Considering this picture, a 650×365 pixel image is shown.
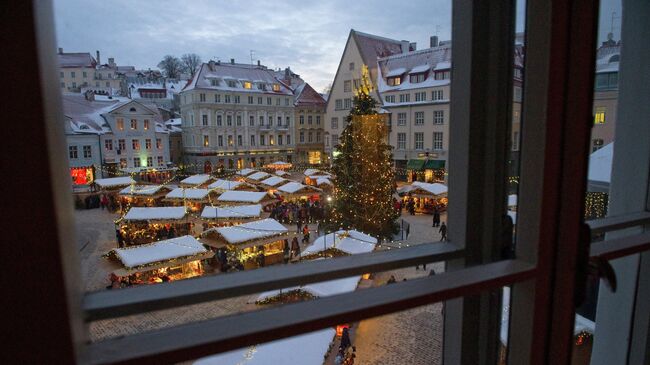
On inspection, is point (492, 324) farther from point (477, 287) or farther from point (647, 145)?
point (647, 145)

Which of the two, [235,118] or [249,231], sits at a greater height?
[235,118]

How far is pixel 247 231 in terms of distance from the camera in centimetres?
908

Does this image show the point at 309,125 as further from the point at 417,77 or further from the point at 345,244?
the point at 345,244

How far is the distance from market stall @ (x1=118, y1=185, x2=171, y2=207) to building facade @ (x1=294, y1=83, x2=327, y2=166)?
1634cm

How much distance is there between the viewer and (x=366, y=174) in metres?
10.7

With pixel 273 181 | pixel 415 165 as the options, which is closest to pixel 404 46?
pixel 415 165

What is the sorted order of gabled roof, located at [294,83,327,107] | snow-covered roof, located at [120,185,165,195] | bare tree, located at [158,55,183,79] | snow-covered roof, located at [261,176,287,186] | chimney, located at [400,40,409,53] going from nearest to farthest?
1. snow-covered roof, located at [120,185,165,195]
2. snow-covered roof, located at [261,176,287,186]
3. chimney, located at [400,40,409,53]
4. gabled roof, located at [294,83,327,107]
5. bare tree, located at [158,55,183,79]

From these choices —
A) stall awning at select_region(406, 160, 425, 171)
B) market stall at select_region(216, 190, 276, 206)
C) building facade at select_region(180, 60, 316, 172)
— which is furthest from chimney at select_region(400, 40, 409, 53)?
market stall at select_region(216, 190, 276, 206)

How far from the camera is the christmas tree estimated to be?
10.7m

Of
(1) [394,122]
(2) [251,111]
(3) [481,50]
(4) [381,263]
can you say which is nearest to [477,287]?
(4) [381,263]

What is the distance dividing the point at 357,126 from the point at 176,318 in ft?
22.1

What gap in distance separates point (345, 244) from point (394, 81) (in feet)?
53.7

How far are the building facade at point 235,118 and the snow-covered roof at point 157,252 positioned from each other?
1920 cm

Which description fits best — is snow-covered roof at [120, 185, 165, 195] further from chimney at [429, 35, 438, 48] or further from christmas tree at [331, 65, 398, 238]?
chimney at [429, 35, 438, 48]
